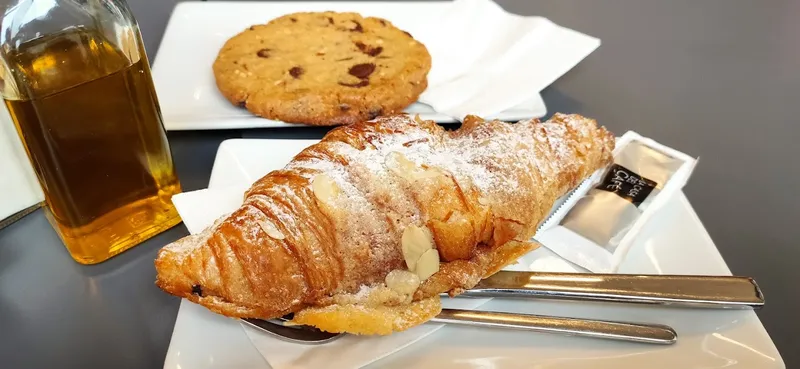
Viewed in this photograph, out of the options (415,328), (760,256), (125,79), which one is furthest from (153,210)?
(760,256)

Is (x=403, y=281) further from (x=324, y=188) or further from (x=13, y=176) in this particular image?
(x=13, y=176)

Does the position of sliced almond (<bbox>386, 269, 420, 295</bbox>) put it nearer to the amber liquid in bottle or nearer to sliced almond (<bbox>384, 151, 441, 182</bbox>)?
sliced almond (<bbox>384, 151, 441, 182</bbox>)

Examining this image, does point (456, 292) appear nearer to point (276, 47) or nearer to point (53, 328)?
point (53, 328)

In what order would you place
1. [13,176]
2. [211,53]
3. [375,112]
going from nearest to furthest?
1. [13,176]
2. [375,112]
3. [211,53]

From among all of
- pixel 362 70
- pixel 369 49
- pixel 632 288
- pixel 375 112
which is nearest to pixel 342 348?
pixel 632 288

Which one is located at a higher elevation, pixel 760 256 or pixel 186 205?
pixel 186 205
